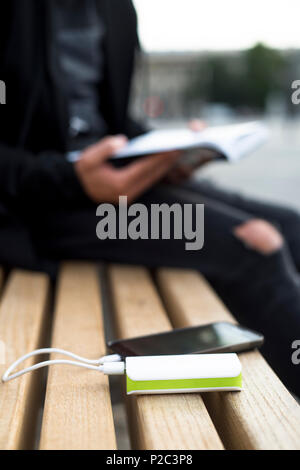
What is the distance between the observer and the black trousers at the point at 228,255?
117 centimetres

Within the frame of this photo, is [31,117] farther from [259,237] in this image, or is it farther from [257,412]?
[257,412]

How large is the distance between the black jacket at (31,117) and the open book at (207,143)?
0.16 m

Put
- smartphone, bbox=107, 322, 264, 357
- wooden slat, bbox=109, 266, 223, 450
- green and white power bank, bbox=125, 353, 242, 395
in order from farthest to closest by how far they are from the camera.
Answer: smartphone, bbox=107, 322, 264, 357 < green and white power bank, bbox=125, 353, 242, 395 < wooden slat, bbox=109, 266, 223, 450

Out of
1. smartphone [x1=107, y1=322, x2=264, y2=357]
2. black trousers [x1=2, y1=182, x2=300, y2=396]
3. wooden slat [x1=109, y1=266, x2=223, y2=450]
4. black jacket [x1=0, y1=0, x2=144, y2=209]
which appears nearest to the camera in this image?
wooden slat [x1=109, y1=266, x2=223, y2=450]

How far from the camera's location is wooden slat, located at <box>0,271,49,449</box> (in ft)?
2.42

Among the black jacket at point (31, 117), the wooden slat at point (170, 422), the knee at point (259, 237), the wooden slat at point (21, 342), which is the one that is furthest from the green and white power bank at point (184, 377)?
the black jacket at point (31, 117)

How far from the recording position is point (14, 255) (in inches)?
54.2

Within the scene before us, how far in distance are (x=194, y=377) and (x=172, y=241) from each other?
2.03ft

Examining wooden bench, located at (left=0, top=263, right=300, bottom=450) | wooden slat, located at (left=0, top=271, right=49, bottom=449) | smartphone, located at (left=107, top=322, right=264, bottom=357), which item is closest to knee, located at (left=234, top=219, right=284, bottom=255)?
wooden bench, located at (left=0, top=263, right=300, bottom=450)

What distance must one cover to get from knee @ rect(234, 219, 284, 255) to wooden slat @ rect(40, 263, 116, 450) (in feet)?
1.15

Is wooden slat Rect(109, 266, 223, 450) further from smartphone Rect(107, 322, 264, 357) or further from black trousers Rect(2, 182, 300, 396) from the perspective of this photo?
black trousers Rect(2, 182, 300, 396)

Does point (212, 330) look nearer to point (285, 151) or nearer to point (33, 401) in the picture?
point (33, 401)

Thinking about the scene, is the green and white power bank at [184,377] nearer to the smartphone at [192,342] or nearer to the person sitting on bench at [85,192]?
the smartphone at [192,342]

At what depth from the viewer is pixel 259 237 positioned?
1.27 m
